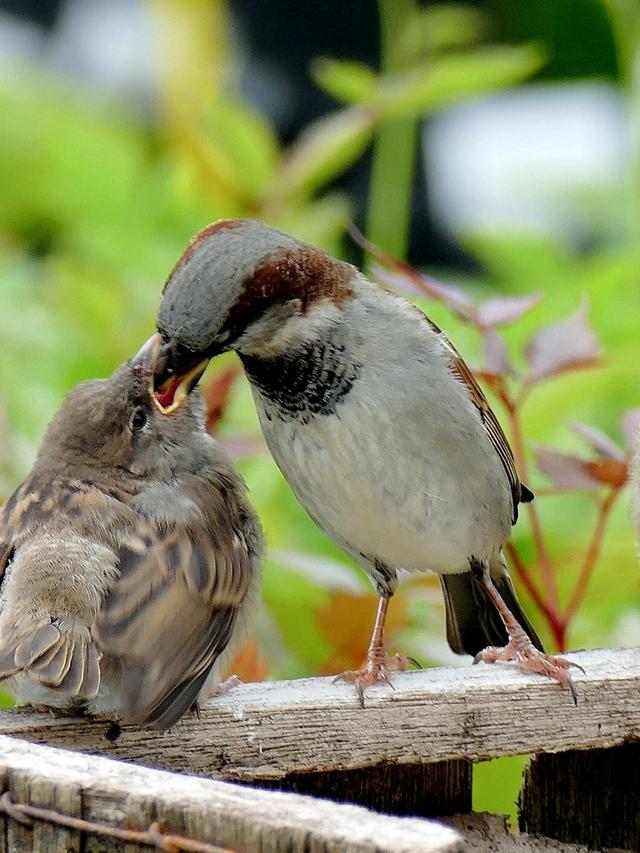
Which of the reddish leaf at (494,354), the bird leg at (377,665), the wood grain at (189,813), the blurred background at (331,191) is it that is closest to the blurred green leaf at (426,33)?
the blurred background at (331,191)

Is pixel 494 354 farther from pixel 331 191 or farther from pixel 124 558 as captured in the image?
pixel 331 191

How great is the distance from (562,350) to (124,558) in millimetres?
869

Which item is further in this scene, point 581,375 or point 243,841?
point 581,375

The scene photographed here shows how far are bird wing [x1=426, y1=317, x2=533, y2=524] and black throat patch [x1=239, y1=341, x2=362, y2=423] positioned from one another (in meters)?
0.25

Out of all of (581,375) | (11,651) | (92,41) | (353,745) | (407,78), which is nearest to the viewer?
(11,651)

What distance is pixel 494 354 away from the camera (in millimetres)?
2484

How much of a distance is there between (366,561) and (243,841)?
1237mm

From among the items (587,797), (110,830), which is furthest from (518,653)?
(110,830)

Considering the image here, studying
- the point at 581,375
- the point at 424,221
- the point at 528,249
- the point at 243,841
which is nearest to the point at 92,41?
the point at 424,221

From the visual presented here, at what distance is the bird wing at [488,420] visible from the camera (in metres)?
2.50

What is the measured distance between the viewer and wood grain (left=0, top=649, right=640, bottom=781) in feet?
6.61

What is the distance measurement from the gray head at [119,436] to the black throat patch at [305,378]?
13 cm

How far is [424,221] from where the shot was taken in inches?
248

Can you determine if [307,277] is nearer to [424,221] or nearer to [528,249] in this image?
[528,249]
